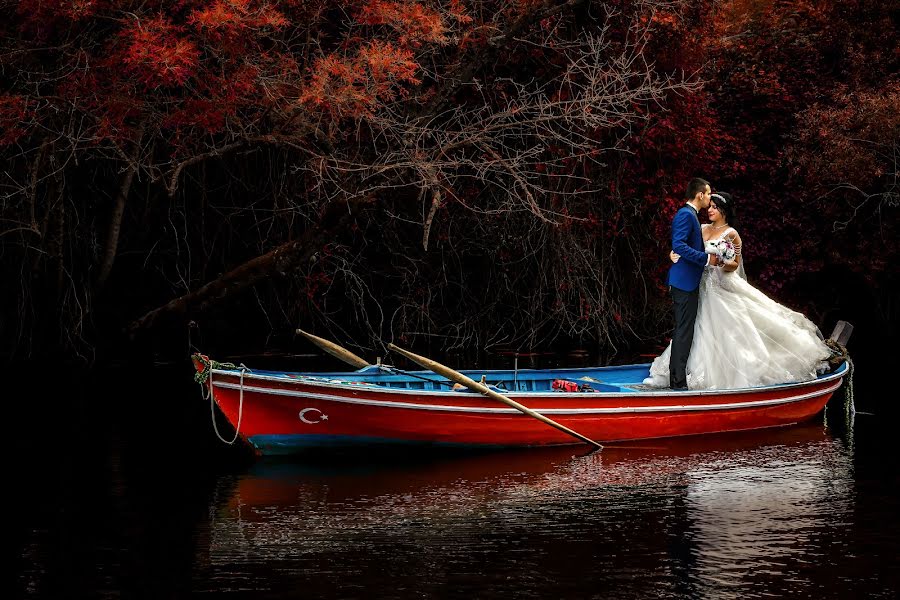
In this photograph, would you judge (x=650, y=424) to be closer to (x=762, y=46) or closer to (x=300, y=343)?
(x=300, y=343)

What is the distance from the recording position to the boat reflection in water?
6676 mm

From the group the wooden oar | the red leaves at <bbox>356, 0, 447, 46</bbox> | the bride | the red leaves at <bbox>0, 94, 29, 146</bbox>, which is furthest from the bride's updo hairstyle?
the red leaves at <bbox>0, 94, 29, 146</bbox>

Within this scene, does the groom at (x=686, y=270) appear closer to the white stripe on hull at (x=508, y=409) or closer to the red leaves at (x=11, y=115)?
the white stripe on hull at (x=508, y=409)

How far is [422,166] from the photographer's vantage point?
47.0 ft

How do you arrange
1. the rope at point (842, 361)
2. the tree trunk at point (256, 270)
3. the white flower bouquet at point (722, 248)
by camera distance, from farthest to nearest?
the tree trunk at point (256, 270), the rope at point (842, 361), the white flower bouquet at point (722, 248)

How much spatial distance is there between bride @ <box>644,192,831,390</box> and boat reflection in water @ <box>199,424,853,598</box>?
0.85 metres

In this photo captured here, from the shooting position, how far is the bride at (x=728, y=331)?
1129 centimetres

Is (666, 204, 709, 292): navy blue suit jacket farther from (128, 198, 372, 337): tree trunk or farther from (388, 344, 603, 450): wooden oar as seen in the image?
(128, 198, 372, 337): tree trunk

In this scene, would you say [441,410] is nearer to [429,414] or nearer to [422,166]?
[429,414]

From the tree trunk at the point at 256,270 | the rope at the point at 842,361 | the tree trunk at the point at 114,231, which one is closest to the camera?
the rope at the point at 842,361

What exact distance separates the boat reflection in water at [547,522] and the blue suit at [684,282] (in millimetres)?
765

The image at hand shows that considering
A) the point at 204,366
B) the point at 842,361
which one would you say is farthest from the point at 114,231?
the point at 842,361

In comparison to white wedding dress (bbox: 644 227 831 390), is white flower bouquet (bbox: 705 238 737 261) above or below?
above

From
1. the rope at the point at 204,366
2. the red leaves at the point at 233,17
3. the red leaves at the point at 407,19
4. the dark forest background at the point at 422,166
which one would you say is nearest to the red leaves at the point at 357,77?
the dark forest background at the point at 422,166
